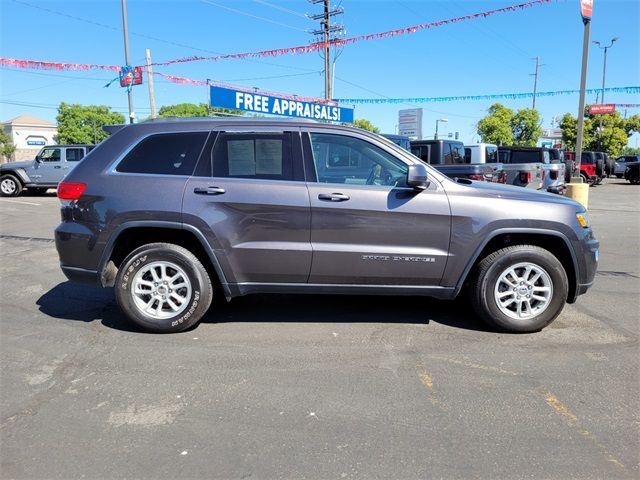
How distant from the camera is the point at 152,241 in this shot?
15.3 feet

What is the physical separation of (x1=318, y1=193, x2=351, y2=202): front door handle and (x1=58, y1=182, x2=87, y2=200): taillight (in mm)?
2120

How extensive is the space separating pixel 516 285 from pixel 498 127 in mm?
56468

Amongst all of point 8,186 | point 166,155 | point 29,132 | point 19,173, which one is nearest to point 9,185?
point 8,186

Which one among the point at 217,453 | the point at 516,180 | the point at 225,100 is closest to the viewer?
the point at 217,453

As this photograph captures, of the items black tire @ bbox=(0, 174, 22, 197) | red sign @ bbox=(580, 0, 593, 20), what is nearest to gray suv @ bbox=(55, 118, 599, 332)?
red sign @ bbox=(580, 0, 593, 20)

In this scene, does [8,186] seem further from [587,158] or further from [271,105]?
[587,158]

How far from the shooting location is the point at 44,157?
19.3 m

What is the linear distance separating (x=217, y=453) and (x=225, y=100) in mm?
14992

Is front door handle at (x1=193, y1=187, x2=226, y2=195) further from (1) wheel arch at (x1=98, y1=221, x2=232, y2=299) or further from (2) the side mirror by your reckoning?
(2) the side mirror

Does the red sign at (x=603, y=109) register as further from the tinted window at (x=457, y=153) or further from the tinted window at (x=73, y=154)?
the tinted window at (x=73, y=154)

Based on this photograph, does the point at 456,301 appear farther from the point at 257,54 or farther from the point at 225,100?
the point at 257,54

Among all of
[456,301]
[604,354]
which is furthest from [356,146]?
[604,354]

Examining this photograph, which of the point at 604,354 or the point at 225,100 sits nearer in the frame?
the point at 604,354

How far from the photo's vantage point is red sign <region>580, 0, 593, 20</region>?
13166 mm
